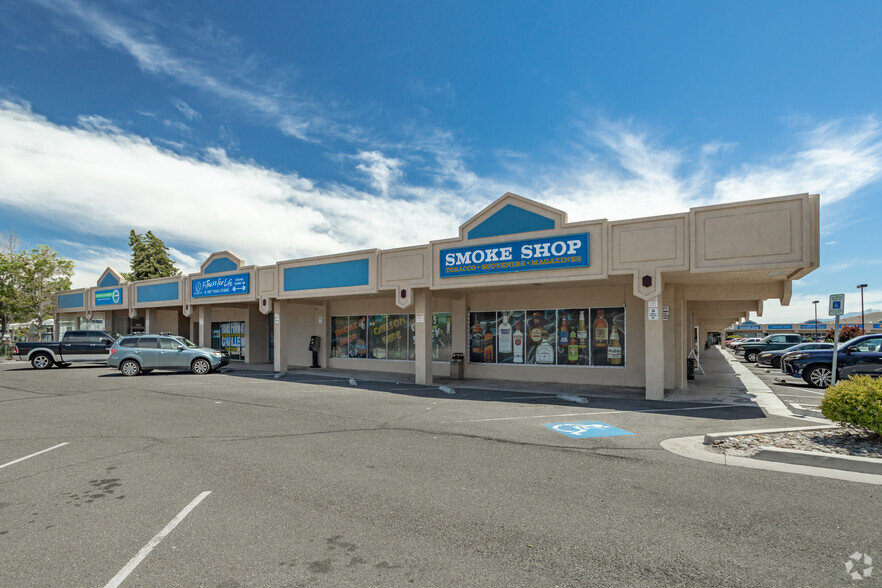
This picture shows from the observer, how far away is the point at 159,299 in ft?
96.7

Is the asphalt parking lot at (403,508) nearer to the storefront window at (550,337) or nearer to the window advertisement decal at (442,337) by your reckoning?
the storefront window at (550,337)

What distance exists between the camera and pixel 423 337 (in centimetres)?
1802

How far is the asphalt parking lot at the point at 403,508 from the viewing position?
13.1 ft

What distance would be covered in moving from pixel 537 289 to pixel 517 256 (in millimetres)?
2997

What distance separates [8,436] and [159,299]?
889 inches

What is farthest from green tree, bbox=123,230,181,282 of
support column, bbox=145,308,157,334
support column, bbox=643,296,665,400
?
support column, bbox=643,296,665,400

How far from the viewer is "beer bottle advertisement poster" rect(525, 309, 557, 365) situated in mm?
17844

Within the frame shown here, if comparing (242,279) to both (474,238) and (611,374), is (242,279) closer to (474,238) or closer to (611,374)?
(474,238)

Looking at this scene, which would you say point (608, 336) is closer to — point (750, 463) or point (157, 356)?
point (750, 463)

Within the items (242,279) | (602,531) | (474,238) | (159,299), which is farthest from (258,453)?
(159,299)

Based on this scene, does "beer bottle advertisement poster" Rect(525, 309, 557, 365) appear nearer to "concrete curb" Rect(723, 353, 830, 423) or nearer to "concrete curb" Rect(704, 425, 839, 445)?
"concrete curb" Rect(723, 353, 830, 423)

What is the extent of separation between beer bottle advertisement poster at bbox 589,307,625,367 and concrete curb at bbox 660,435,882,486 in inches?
315

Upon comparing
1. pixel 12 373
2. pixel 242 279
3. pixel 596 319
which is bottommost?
pixel 12 373

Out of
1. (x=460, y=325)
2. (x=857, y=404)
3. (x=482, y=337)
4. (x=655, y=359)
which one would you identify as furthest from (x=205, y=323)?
(x=857, y=404)
